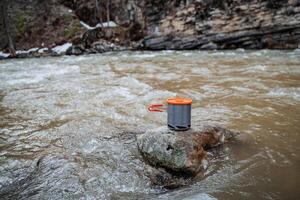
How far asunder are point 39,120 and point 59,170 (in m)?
2.07

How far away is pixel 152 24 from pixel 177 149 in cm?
1655

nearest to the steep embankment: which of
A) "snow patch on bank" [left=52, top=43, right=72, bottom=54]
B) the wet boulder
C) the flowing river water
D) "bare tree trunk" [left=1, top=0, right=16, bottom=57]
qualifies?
"bare tree trunk" [left=1, top=0, right=16, bottom=57]

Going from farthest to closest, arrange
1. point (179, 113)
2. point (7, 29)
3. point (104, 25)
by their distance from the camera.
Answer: point (104, 25) < point (7, 29) < point (179, 113)

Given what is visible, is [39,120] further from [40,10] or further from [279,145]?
[40,10]

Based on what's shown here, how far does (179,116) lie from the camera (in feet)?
10.8

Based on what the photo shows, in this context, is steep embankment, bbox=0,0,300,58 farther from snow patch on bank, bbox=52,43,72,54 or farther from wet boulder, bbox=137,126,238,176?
wet boulder, bbox=137,126,238,176

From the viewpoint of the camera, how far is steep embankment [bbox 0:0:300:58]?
51.9 ft

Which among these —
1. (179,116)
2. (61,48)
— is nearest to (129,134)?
(179,116)

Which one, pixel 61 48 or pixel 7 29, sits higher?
pixel 7 29

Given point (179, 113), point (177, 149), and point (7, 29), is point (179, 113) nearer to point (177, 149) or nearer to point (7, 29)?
point (177, 149)

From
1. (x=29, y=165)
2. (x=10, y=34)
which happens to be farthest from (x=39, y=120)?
(x=10, y=34)

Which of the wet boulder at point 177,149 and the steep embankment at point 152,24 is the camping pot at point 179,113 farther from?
the steep embankment at point 152,24

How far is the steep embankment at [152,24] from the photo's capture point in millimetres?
15820

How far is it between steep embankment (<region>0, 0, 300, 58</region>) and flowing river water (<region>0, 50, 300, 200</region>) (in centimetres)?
835
